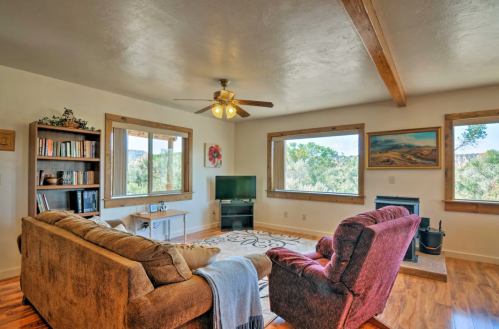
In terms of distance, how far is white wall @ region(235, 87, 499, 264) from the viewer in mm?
3695

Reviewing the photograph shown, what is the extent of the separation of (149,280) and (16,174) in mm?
3016

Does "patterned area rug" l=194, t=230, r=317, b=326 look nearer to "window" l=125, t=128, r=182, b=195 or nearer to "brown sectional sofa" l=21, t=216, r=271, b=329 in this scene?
"window" l=125, t=128, r=182, b=195

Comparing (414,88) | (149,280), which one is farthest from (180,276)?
(414,88)

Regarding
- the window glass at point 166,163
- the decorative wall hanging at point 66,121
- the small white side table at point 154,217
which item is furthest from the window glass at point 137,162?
the decorative wall hanging at point 66,121

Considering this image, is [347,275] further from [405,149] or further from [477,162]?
[477,162]

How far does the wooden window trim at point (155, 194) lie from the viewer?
13.1 feet

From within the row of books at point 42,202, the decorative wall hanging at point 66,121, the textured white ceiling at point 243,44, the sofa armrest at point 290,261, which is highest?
the textured white ceiling at point 243,44

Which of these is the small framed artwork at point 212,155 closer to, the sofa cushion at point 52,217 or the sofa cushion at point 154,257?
the sofa cushion at point 52,217

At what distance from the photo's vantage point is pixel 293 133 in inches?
216

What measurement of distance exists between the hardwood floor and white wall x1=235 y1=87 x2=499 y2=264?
0.58 metres

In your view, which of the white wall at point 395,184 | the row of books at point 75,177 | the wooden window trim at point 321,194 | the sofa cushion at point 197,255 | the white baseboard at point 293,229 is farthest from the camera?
the white baseboard at point 293,229

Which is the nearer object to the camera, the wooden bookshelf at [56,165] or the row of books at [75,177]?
the wooden bookshelf at [56,165]

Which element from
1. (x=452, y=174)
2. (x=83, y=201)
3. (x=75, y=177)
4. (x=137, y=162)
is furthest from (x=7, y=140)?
(x=452, y=174)

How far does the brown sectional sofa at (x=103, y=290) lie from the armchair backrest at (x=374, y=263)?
59 centimetres
